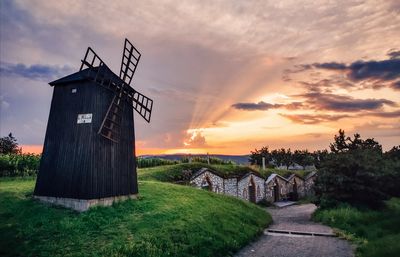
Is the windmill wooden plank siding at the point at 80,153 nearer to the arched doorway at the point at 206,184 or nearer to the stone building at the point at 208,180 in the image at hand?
the stone building at the point at 208,180

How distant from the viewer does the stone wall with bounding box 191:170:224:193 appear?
34.8 metres

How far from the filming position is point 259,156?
306 feet

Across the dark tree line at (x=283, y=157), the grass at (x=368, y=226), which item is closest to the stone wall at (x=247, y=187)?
the grass at (x=368, y=226)

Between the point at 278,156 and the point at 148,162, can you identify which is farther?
the point at 278,156

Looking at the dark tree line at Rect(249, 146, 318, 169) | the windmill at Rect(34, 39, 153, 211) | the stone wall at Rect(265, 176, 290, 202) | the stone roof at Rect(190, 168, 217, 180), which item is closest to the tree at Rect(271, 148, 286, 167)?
the dark tree line at Rect(249, 146, 318, 169)

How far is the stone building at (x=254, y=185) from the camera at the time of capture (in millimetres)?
35906

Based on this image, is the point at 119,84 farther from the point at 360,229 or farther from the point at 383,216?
the point at 383,216

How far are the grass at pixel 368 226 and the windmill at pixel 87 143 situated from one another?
14305 millimetres

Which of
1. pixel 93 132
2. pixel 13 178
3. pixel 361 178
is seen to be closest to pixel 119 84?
pixel 93 132

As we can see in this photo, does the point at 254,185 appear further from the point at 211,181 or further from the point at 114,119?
the point at 114,119

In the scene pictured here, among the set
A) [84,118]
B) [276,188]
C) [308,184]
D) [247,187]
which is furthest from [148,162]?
[308,184]

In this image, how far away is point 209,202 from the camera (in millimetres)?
24547

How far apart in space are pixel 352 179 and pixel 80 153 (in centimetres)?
A: 2166

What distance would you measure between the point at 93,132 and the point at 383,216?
21.4 m
